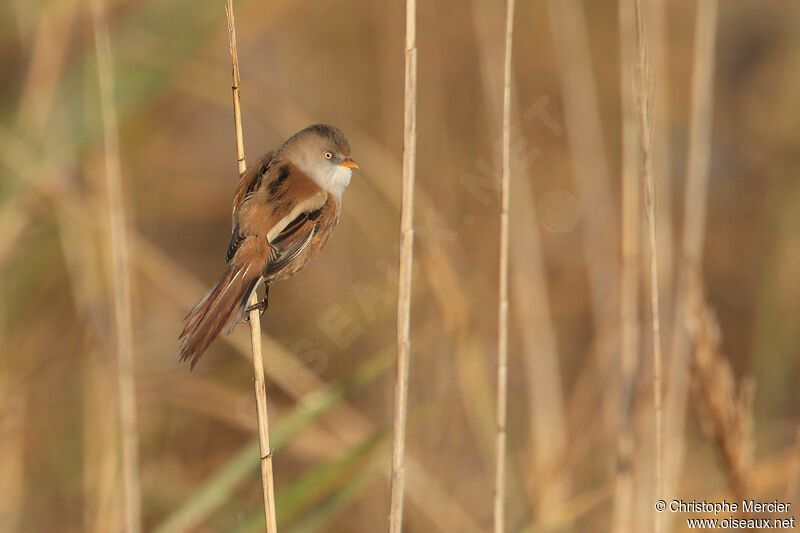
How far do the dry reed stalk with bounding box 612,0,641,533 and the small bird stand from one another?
32.6 inches

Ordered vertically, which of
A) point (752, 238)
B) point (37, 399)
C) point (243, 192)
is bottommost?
point (37, 399)

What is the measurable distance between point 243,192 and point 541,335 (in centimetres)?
127

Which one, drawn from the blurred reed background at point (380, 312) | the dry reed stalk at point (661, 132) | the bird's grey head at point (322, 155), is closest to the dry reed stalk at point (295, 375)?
the blurred reed background at point (380, 312)

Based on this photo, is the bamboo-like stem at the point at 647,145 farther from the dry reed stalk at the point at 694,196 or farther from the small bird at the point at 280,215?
the small bird at the point at 280,215

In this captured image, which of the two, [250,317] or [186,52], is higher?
[186,52]

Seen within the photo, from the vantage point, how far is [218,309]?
1.91 metres

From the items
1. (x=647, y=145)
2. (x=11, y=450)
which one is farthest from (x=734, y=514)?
(x=11, y=450)

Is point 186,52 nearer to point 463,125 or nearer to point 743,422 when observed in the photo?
point 743,422

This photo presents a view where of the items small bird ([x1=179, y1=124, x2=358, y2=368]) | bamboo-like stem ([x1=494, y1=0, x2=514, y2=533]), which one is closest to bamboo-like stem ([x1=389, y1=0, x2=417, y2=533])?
bamboo-like stem ([x1=494, y1=0, x2=514, y2=533])

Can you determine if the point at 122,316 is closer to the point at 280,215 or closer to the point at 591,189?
the point at 280,215

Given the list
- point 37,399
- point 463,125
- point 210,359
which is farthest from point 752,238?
point 37,399

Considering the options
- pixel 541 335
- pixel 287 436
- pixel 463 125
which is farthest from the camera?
pixel 463 125

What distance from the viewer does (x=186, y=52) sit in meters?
2.66

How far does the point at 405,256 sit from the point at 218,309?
0.49 m
